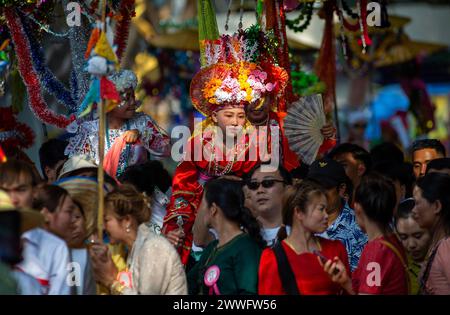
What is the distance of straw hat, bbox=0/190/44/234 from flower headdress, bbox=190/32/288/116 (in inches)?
101

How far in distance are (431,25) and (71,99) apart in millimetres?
13917

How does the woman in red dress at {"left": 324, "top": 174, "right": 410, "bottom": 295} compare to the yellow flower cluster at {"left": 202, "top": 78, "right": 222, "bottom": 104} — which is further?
the yellow flower cluster at {"left": 202, "top": 78, "right": 222, "bottom": 104}

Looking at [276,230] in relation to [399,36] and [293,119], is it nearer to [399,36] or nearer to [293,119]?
[293,119]

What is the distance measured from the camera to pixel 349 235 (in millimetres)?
7402

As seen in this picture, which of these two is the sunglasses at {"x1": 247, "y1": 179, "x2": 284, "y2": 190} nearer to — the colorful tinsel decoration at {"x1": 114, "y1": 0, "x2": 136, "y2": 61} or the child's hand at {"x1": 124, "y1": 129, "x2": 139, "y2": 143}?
the child's hand at {"x1": 124, "y1": 129, "x2": 139, "y2": 143}

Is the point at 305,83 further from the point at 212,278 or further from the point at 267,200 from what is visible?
the point at 212,278

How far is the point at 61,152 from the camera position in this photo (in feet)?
28.4

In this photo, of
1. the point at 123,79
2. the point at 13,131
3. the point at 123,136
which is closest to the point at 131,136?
the point at 123,136

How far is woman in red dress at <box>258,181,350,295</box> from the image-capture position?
606cm

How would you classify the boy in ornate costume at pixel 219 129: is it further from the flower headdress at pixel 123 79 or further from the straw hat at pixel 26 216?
the straw hat at pixel 26 216

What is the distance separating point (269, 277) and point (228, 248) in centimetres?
32

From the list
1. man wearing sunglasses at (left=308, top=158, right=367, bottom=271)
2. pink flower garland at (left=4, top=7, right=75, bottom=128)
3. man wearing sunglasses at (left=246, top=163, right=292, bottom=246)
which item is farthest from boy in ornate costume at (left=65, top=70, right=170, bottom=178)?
man wearing sunglasses at (left=246, top=163, right=292, bottom=246)

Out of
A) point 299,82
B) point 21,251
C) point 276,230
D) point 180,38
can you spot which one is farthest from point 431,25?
point 21,251

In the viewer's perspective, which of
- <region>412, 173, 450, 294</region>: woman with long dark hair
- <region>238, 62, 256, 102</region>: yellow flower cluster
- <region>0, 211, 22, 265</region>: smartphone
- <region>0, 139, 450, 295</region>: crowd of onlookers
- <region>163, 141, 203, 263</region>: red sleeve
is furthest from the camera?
<region>238, 62, 256, 102</region>: yellow flower cluster
